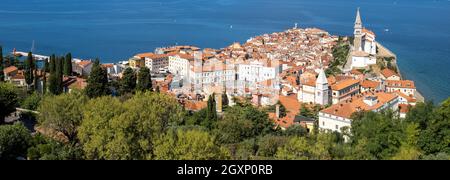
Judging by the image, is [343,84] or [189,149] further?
[343,84]

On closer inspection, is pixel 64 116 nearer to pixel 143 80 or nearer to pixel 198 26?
pixel 143 80

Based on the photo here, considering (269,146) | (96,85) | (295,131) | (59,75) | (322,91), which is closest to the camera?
(269,146)

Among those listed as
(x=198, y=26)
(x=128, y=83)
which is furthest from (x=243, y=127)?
(x=198, y=26)

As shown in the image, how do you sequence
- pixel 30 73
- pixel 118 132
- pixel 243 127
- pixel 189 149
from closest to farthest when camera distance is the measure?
pixel 189 149, pixel 118 132, pixel 243 127, pixel 30 73

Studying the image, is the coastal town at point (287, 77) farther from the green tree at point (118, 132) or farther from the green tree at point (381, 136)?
the green tree at point (118, 132)

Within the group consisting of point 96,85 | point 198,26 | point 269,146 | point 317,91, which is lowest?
point 269,146

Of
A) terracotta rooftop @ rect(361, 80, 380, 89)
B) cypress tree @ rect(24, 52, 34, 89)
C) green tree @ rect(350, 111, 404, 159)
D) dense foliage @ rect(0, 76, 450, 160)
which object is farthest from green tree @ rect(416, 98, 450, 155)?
cypress tree @ rect(24, 52, 34, 89)

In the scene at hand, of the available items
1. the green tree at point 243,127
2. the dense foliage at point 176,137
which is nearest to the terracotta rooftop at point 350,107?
the dense foliage at point 176,137
